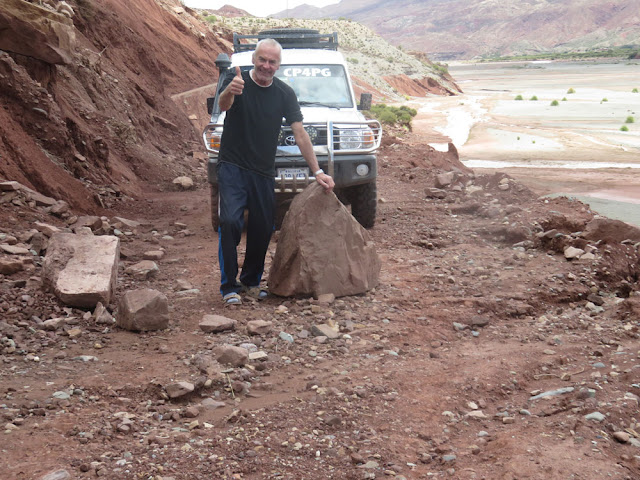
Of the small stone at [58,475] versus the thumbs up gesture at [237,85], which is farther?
the thumbs up gesture at [237,85]

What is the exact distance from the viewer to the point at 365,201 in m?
9.63

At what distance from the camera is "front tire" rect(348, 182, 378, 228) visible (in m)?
9.54

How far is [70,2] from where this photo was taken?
16781 millimetres

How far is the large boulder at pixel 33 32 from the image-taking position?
10.1m

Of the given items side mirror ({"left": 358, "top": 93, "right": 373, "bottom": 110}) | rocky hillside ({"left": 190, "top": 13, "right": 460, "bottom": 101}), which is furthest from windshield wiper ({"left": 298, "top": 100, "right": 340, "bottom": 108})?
rocky hillside ({"left": 190, "top": 13, "right": 460, "bottom": 101})

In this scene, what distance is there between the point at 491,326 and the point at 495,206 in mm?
4793

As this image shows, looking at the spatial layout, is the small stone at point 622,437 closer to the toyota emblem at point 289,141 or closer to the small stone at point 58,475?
the small stone at point 58,475

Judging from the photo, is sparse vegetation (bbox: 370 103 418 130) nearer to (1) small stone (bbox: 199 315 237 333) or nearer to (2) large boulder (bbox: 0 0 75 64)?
(2) large boulder (bbox: 0 0 75 64)

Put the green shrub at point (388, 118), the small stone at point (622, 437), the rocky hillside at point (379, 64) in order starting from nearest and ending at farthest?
the small stone at point (622, 437) < the green shrub at point (388, 118) < the rocky hillside at point (379, 64)

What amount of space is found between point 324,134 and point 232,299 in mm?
3145

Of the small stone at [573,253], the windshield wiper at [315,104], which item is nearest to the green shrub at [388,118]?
the windshield wiper at [315,104]

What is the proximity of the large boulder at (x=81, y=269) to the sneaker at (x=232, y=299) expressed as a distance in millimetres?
953

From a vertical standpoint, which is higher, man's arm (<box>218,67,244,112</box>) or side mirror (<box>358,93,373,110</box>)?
man's arm (<box>218,67,244,112</box>)

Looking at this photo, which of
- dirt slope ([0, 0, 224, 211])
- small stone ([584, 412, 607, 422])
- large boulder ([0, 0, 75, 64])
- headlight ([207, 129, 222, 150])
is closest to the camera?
small stone ([584, 412, 607, 422])
